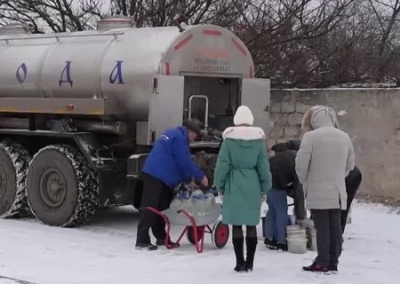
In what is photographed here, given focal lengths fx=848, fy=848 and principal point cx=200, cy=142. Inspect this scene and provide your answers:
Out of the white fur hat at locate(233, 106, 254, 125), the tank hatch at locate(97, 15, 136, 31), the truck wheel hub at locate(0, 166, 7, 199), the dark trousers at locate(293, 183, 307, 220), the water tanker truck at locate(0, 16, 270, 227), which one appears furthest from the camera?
the truck wheel hub at locate(0, 166, 7, 199)

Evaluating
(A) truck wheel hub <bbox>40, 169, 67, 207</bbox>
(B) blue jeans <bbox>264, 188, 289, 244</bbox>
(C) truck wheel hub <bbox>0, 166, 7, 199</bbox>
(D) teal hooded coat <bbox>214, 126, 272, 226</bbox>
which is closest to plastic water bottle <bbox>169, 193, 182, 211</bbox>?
(B) blue jeans <bbox>264, 188, 289, 244</bbox>

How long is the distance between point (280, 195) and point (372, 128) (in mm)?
3555

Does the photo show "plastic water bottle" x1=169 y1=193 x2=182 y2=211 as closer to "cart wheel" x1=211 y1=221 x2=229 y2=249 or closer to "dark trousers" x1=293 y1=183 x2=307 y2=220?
"cart wheel" x1=211 y1=221 x2=229 y2=249

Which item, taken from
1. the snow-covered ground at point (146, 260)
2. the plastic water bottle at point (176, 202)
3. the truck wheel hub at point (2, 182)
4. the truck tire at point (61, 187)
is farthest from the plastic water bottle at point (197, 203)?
the truck wheel hub at point (2, 182)

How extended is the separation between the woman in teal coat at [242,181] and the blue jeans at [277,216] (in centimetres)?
118

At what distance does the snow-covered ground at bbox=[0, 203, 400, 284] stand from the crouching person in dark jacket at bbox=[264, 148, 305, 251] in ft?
0.62

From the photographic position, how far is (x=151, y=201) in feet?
31.4

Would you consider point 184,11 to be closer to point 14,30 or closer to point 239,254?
point 14,30

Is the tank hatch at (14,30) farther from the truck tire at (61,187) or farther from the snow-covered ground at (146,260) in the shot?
the snow-covered ground at (146,260)

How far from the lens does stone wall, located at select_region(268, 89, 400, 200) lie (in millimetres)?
12359

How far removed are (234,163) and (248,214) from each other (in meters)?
0.52

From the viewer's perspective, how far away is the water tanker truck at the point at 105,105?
10438mm

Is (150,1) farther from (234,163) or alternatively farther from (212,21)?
(234,163)

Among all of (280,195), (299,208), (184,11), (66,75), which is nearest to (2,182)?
(66,75)
